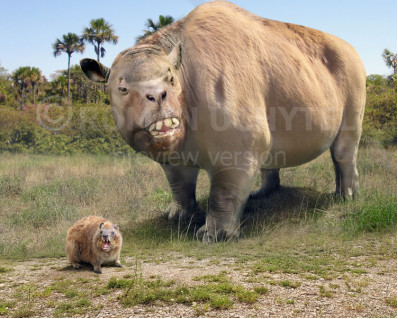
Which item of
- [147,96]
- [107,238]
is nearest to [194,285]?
[107,238]

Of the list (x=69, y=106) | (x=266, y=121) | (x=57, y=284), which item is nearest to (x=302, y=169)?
(x=266, y=121)

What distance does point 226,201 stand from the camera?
5.66m

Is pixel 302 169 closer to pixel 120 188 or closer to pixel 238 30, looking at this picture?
pixel 120 188

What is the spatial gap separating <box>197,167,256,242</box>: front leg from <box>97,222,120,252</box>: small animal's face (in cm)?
144

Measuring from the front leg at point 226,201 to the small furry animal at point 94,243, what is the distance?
139cm

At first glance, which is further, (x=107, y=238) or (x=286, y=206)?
(x=286, y=206)

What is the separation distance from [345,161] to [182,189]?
2.84m

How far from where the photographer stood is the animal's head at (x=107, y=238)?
14.7 ft

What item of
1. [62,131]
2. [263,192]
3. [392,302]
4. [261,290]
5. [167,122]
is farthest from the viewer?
[62,131]

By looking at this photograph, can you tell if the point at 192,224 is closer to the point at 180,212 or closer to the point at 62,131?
the point at 180,212

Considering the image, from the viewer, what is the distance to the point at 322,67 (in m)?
6.92

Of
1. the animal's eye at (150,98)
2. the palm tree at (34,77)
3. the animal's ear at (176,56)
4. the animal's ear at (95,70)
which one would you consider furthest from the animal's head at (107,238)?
the palm tree at (34,77)

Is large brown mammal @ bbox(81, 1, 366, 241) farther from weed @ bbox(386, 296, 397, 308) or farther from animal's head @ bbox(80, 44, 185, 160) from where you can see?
weed @ bbox(386, 296, 397, 308)

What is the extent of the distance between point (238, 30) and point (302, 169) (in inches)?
214
